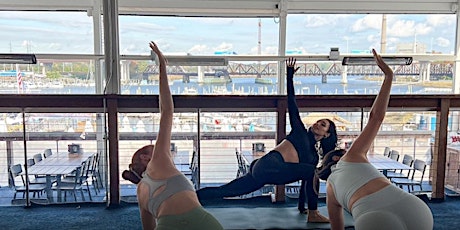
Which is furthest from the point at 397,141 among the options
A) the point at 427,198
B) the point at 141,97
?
the point at 141,97

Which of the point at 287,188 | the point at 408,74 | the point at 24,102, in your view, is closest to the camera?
the point at 24,102

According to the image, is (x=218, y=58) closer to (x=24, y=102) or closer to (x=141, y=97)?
(x=141, y=97)

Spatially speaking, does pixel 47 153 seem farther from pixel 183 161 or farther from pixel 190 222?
pixel 190 222

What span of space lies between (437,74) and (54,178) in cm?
590

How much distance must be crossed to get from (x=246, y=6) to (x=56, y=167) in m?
3.60

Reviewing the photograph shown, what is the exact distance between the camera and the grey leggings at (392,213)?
2.00m

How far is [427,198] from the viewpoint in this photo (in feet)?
15.1

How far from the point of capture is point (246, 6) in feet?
21.3

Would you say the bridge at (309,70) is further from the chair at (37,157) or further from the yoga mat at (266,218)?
the yoga mat at (266,218)

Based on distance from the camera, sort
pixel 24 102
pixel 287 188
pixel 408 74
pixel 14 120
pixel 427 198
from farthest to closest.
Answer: pixel 408 74 → pixel 14 120 → pixel 287 188 → pixel 427 198 → pixel 24 102

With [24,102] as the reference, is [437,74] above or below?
above

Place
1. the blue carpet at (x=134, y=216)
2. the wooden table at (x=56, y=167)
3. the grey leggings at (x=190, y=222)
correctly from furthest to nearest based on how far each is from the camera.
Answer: the wooden table at (x=56, y=167)
the blue carpet at (x=134, y=216)
the grey leggings at (x=190, y=222)

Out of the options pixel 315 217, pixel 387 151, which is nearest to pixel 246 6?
pixel 387 151

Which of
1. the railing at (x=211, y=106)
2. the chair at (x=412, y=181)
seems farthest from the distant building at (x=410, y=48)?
the railing at (x=211, y=106)
